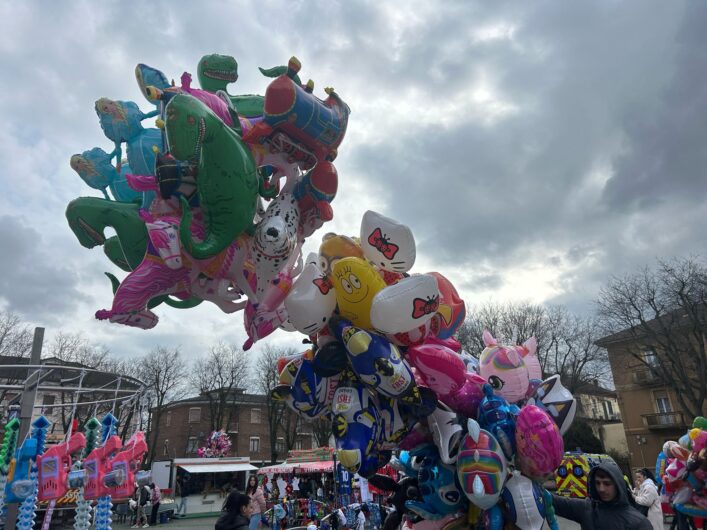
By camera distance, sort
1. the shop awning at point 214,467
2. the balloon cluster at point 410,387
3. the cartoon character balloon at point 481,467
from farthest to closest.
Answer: the shop awning at point 214,467, the cartoon character balloon at point 481,467, the balloon cluster at point 410,387

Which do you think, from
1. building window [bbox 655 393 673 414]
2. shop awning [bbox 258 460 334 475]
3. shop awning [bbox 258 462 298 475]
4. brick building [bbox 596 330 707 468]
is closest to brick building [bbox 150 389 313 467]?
shop awning [bbox 258 462 298 475]

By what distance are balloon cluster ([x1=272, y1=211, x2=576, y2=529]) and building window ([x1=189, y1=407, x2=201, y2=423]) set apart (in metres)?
42.9

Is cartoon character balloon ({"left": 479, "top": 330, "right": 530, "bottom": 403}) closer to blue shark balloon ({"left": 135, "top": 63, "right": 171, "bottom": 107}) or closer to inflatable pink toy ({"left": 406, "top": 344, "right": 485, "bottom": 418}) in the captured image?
inflatable pink toy ({"left": 406, "top": 344, "right": 485, "bottom": 418})

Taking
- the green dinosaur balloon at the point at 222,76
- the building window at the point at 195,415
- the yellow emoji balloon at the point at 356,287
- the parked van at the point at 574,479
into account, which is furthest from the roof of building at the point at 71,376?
the building window at the point at 195,415

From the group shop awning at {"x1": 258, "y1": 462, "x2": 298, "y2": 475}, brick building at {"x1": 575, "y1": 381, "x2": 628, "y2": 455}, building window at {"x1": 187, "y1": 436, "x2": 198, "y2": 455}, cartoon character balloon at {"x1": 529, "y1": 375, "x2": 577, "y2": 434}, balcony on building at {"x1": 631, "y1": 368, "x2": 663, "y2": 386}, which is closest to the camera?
cartoon character balloon at {"x1": 529, "y1": 375, "x2": 577, "y2": 434}

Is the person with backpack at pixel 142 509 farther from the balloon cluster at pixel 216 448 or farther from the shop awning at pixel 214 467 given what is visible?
the balloon cluster at pixel 216 448

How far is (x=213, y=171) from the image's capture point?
4.37 meters

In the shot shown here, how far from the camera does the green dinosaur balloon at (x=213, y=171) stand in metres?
4.25

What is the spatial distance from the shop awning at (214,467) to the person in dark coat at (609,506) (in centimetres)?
2570

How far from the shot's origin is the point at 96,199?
4.95 m

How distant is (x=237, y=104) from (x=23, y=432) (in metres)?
4.61

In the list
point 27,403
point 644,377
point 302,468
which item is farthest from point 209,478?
point 644,377

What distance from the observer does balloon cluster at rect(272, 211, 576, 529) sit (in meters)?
4.18

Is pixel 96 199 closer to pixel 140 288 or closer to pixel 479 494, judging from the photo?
pixel 140 288
